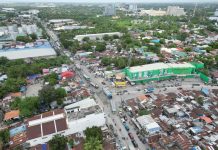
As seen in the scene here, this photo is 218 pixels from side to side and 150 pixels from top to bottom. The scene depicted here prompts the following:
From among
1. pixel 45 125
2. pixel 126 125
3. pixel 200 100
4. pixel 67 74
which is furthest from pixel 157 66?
pixel 45 125

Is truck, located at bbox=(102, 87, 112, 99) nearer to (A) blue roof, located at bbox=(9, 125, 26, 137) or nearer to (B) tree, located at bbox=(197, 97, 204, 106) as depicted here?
(A) blue roof, located at bbox=(9, 125, 26, 137)

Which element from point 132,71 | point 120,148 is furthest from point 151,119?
point 132,71

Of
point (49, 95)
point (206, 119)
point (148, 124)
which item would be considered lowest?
point (206, 119)

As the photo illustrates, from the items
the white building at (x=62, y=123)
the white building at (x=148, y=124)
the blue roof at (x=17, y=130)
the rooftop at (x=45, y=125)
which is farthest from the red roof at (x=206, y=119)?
the blue roof at (x=17, y=130)

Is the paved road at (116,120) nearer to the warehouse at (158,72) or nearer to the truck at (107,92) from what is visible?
the truck at (107,92)

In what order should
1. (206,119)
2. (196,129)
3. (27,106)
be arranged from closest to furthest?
(196,129)
(206,119)
(27,106)

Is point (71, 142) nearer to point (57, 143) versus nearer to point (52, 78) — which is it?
point (57, 143)
